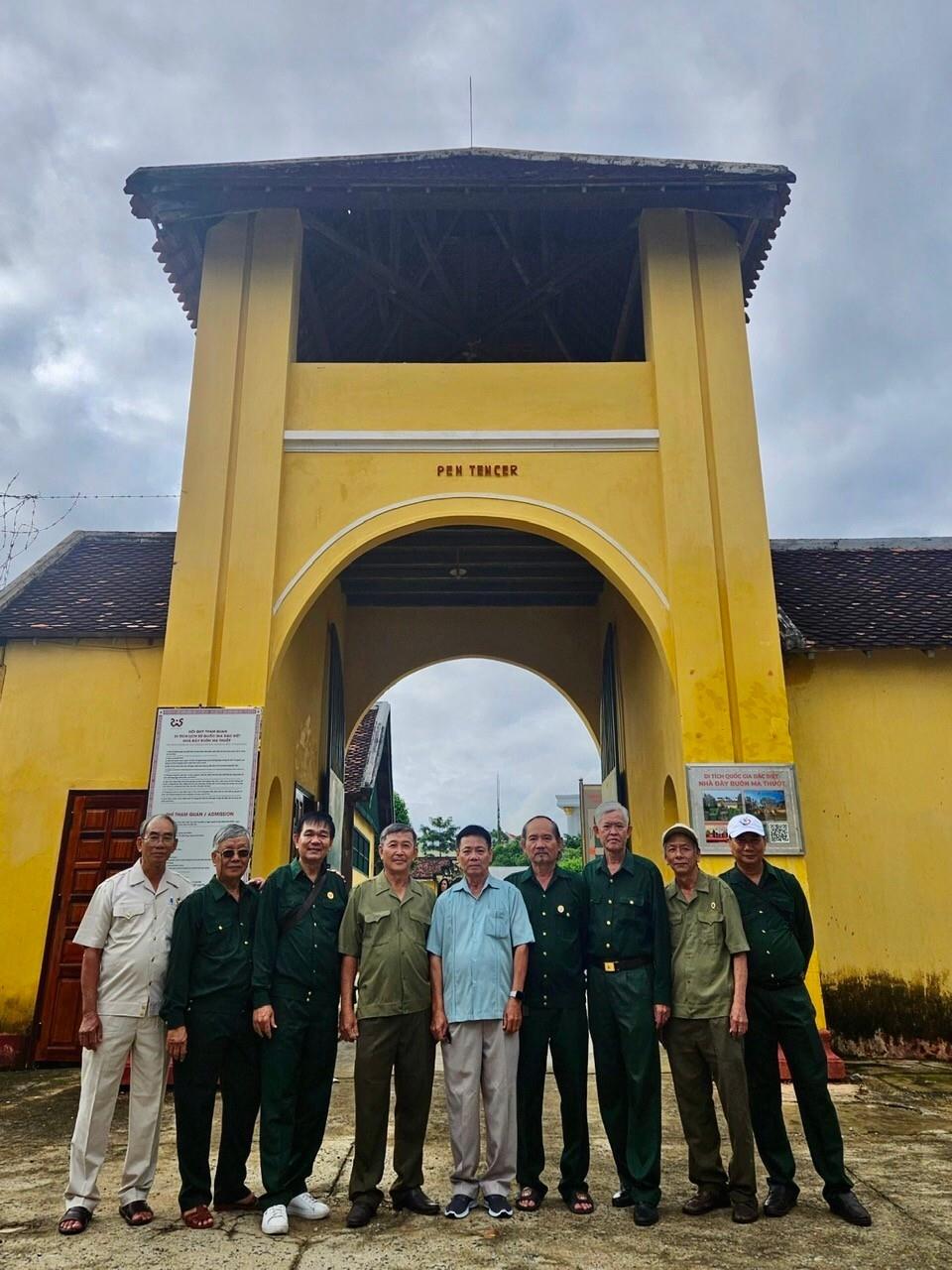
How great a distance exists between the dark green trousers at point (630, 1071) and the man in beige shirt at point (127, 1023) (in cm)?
192

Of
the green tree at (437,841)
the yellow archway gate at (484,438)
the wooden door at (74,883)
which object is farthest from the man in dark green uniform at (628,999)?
the green tree at (437,841)

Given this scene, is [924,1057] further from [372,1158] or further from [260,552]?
[260,552]

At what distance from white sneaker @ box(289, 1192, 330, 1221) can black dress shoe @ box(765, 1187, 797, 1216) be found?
1.83 meters

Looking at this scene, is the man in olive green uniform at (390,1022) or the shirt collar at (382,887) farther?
the shirt collar at (382,887)

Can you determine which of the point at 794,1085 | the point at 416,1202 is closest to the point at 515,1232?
the point at 416,1202

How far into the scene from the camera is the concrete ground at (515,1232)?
3.14 metres

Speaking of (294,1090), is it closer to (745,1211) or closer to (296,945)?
(296,945)

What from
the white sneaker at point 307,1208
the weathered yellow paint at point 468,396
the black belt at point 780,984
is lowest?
the white sneaker at point 307,1208

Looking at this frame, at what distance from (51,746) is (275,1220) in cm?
549

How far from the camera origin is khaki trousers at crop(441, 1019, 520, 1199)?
3658 millimetres

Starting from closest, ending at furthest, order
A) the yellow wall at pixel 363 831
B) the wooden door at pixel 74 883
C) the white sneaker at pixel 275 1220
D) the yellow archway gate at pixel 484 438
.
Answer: the white sneaker at pixel 275 1220
the wooden door at pixel 74 883
the yellow archway gate at pixel 484 438
the yellow wall at pixel 363 831

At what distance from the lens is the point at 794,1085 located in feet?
12.3

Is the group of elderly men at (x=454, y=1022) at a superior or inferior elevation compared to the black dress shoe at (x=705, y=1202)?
superior

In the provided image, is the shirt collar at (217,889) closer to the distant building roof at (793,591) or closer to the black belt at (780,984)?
the black belt at (780,984)
